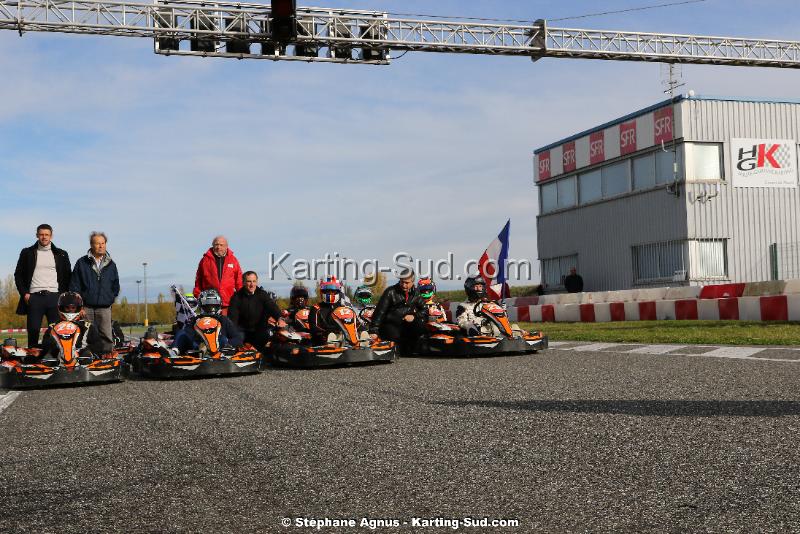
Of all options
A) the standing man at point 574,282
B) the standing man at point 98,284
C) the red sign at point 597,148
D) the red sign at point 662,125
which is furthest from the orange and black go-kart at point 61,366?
the red sign at point 597,148

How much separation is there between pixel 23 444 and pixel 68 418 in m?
1.26

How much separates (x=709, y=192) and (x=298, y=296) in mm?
17640

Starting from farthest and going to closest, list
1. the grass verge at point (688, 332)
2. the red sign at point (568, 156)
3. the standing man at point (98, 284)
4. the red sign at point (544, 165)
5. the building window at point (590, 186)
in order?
the red sign at point (544, 165)
the red sign at point (568, 156)
the building window at point (590, 186)
the grass verge at point (688, 332)
the standing man at point (98, 284)

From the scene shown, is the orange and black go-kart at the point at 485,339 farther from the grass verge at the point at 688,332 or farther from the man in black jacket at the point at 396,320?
the grass verge at the point at 688,332

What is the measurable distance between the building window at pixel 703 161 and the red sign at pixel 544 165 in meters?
7.39

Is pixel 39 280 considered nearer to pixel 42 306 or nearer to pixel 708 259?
pixel 42 306

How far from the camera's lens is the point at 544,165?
110ft

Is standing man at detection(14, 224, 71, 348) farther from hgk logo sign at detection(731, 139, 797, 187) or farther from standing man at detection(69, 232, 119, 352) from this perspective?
hgk logo sign at detection(731, 139, 797, 187)

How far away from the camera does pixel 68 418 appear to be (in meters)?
6.80

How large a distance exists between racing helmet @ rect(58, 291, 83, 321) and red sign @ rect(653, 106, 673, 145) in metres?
20.9

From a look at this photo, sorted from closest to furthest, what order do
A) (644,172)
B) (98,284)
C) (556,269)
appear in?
1. (98,284)
2. (644,172)
3. (556,269)

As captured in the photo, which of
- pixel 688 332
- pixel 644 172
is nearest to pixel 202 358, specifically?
pixel 688 332

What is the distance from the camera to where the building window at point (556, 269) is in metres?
31.9

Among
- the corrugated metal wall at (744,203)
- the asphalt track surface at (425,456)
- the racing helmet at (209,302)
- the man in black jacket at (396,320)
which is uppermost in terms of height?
the corrugated metal wall at (744,203)
